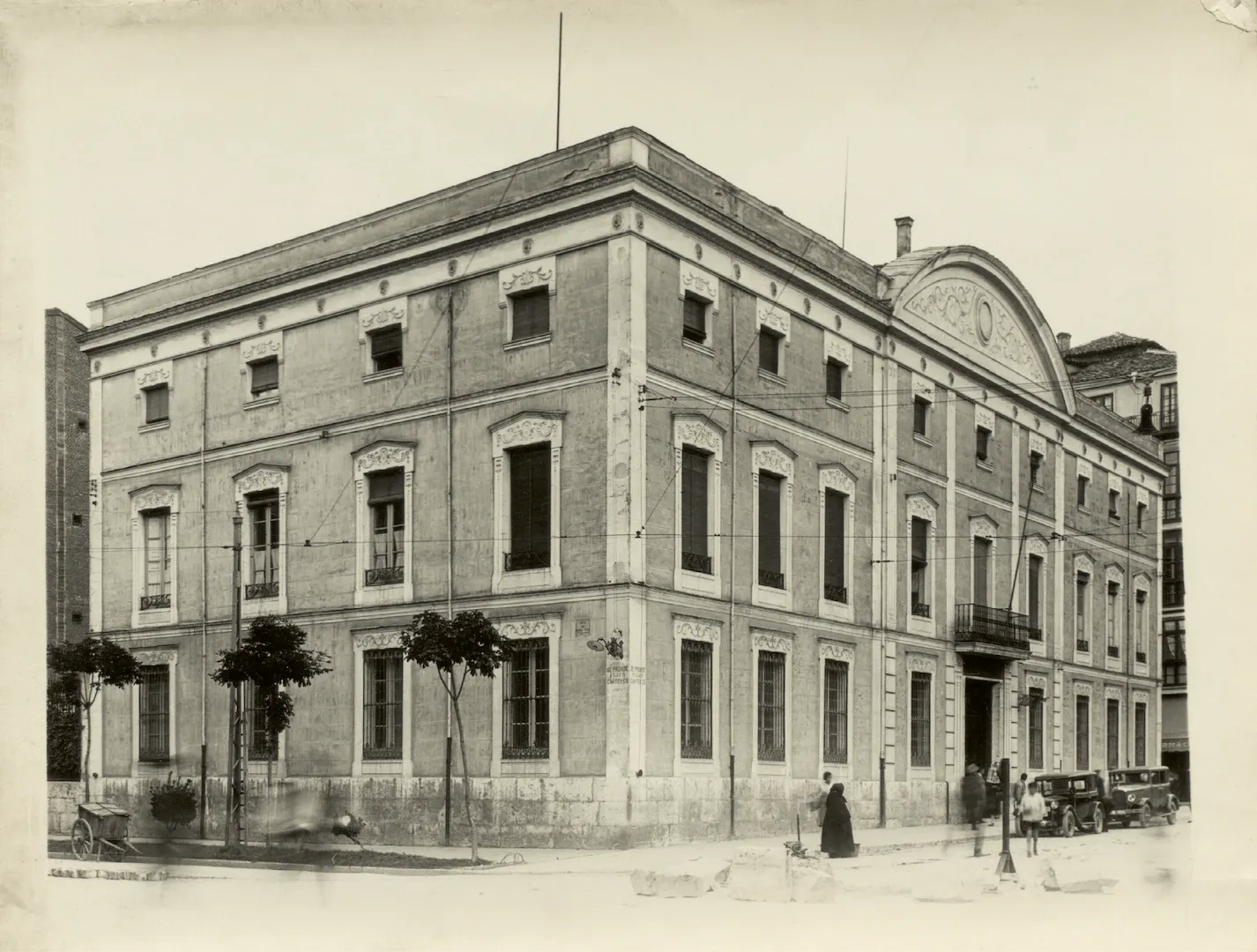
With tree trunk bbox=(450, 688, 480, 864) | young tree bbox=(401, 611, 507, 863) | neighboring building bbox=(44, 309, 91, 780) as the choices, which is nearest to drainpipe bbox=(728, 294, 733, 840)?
young tree bbox=(401, 611, 507, 863)

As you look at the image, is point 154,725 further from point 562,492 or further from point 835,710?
point 835,710

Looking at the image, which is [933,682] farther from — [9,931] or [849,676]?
[9,931]

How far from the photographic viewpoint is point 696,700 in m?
23.2

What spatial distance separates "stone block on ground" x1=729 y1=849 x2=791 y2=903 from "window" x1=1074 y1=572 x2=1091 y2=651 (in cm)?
1365

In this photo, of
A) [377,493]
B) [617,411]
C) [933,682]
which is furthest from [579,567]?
[933,682]

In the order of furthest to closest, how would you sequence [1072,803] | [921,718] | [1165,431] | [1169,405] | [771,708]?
[921,718] < [1072,803] < [771,708] < [1165,431] < [1169,405]

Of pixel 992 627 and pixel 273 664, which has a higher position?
pixel 992 627

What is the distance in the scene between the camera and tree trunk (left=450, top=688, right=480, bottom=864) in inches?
821

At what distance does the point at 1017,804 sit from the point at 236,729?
474 inches

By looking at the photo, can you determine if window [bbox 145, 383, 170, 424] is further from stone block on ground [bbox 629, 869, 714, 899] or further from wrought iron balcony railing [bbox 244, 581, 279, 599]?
stone block on ground [bbox 629, 869, 714, 899]

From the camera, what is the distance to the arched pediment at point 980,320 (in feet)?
80.2

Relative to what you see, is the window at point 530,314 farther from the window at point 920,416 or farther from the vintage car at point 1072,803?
the vintage car at point 1072,803

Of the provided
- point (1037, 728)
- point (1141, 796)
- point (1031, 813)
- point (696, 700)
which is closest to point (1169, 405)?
point (1031, 813)

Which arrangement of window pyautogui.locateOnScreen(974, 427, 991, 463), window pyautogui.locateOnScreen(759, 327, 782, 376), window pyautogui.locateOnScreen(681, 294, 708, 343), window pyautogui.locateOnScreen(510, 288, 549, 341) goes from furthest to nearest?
window pyautogui.locateOnScreen(974, 427, 991, 463) < window pyautogui.locateOnScreen(759, 327, 782, 376) < window pyautogui.locateOnScreen(681, 294, 708, 343) < window pyautogui.locateOnScreen(510, 288, 549, 341)
